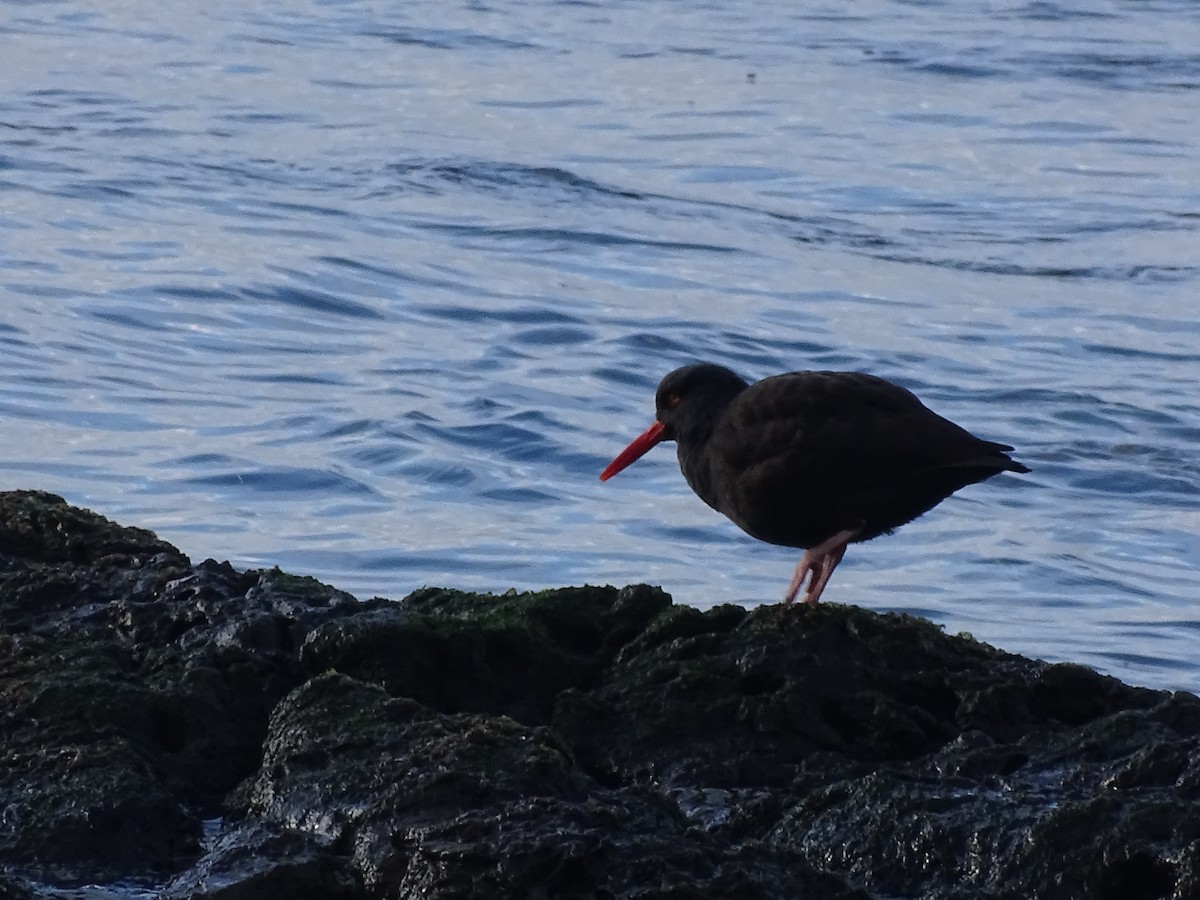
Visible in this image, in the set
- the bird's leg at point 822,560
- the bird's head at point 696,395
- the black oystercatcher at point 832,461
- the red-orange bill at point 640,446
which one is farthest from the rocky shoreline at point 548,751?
the red-orange bill at point 640,446

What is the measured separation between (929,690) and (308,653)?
1.37 metres

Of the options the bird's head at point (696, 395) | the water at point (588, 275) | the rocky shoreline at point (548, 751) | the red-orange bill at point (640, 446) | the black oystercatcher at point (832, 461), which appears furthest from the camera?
the water at point (588, 275)

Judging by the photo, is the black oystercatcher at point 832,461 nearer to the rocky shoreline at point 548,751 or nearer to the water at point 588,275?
the rocky shoreline at point 548,751

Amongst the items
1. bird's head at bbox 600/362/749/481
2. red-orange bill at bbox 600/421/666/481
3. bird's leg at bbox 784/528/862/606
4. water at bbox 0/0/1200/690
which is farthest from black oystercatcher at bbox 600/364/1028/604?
water at bbox 0/0/1200/690

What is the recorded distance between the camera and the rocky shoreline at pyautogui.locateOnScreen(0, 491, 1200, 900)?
3.65 meters

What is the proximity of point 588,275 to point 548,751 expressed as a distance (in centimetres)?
1256

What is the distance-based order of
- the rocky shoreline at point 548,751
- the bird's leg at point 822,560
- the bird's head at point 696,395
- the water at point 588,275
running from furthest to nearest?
the water at point 588,275 < the bird's head at point 696,395 < the bird's leg at point 822,560 < the rocky shoreline at point 548,751

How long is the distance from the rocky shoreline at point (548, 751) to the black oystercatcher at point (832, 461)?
790 millimetres

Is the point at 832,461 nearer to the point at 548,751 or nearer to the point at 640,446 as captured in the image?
the point at 640,446

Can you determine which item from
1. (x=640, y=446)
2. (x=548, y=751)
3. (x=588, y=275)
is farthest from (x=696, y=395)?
(x=588, y=275)

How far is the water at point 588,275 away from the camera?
10.5 m

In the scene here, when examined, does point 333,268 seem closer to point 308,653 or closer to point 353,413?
point 353,413

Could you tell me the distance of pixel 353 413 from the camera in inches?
488

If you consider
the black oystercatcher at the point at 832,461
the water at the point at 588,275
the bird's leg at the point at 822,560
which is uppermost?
the black oystercatcher at the point at 832,461
